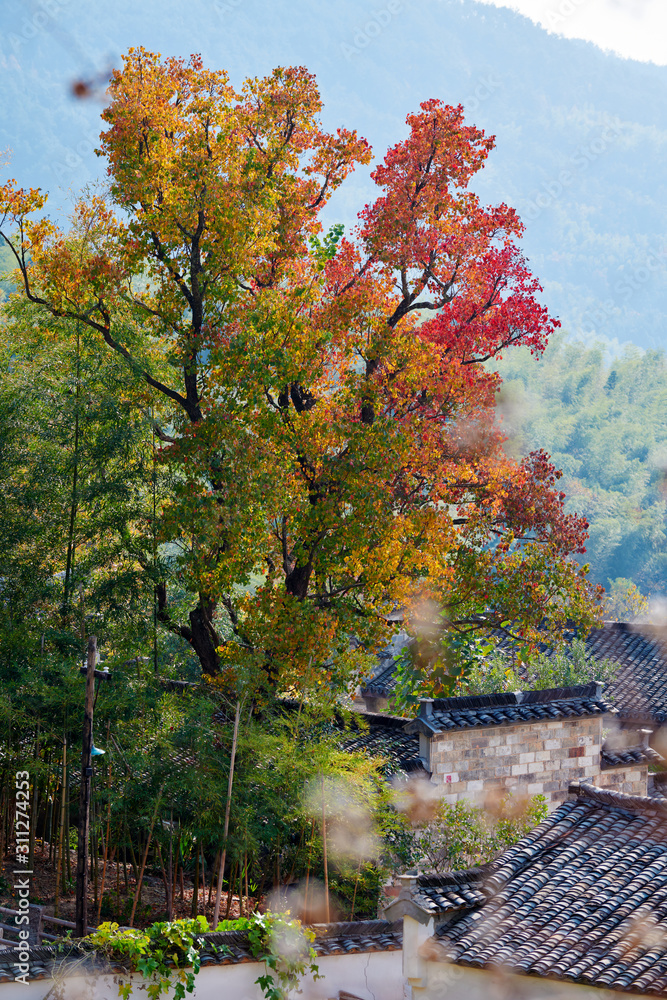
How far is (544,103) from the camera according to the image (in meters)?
168

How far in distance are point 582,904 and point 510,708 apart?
4424mm

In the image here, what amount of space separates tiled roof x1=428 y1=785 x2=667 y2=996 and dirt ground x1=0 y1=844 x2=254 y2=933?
10.7 feet

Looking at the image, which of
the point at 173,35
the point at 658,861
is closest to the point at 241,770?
the point at 658,861

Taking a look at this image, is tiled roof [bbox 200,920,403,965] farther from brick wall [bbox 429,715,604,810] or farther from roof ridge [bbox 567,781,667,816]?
brick wall [bbox 429,715,604,810]

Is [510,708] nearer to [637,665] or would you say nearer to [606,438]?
[637,665]

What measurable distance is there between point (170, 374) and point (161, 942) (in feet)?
26.3

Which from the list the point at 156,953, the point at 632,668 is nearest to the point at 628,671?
the point at 632,668

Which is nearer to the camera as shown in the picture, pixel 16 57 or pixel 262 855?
pixel 262 855

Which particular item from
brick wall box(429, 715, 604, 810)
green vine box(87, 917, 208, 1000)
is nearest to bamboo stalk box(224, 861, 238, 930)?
green vine box(87, 917, 208, 1000)

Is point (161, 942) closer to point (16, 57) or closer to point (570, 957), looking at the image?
point (570, 957)

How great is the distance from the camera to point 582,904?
6914mm

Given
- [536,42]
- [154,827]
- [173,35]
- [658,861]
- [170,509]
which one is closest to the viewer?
[658,861]

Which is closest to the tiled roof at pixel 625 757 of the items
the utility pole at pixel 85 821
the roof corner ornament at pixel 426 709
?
the roof corner ornament at pixel 426 709
